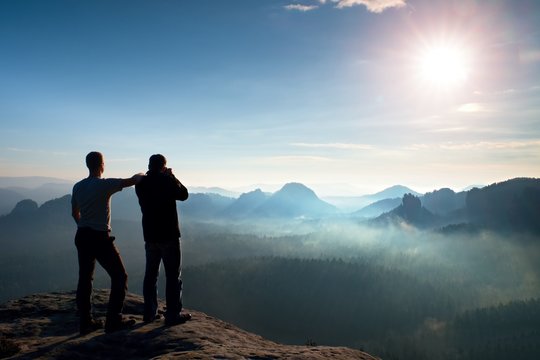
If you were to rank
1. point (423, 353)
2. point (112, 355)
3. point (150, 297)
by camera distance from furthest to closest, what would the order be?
point (423, 353) → point (150, 297) → point (112, 355)

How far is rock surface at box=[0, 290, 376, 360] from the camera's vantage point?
8000mm

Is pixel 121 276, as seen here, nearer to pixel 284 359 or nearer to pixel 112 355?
pixel 112 355

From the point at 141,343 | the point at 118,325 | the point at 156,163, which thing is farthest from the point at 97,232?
the point at 141,343

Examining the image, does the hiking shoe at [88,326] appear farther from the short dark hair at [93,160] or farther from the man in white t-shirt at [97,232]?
the short dark hair at [93,160]

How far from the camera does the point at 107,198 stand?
31.9 ft

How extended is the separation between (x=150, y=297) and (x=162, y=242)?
1.88 m

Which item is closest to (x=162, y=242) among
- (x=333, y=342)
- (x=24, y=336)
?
(x=24, y=336)

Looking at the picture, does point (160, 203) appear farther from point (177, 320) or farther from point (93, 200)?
point (177, 320)

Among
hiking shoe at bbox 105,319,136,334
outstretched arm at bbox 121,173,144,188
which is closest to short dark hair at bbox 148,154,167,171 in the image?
outstretched arm at bbox 121,173,144,188

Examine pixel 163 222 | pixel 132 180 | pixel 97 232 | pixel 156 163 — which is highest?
pixel 156 163

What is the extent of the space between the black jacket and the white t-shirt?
0.86 meters

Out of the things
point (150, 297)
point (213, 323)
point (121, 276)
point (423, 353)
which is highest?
point (121, 276)

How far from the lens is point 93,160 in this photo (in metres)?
9.63

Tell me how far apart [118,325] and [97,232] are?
8.28ft
